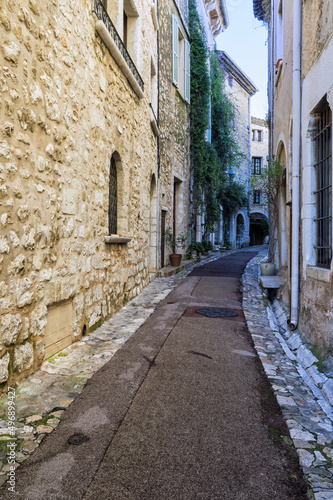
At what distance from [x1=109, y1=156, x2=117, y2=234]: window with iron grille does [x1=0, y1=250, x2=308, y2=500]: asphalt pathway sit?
215cm

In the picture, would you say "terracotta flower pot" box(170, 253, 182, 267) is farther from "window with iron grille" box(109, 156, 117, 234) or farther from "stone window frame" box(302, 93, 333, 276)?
"stone window frame" box(302, 93, 333, 276)

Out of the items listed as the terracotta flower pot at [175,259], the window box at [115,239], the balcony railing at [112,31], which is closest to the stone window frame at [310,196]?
the window box at [115,239]

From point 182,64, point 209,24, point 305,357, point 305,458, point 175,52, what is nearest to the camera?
point 305,458

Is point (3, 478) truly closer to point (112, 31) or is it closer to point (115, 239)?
point (115, 239)

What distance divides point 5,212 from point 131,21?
5.52m

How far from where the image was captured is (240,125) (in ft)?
78.4

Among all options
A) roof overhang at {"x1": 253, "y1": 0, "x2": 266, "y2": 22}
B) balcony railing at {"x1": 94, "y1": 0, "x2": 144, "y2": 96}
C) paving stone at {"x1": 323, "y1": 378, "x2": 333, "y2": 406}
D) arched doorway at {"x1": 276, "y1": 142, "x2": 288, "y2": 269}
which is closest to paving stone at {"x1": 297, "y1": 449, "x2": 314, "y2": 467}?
paving stone at {"x1": 323, "y1": 378, "x2": 333, "y2": 406}

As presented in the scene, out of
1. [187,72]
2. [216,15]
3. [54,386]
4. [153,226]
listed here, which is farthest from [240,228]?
[54,386]

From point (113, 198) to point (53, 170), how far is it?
7.23ft

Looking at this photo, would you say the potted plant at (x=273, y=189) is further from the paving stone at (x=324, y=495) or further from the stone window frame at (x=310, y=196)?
the paving stone at (x=324, y=495)

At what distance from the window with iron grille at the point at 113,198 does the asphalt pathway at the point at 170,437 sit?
7.07 ft

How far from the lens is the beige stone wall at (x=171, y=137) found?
10252 mm

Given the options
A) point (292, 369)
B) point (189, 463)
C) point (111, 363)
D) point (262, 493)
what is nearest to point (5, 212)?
point (111, 363)

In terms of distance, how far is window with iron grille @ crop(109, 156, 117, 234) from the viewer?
5372mm
